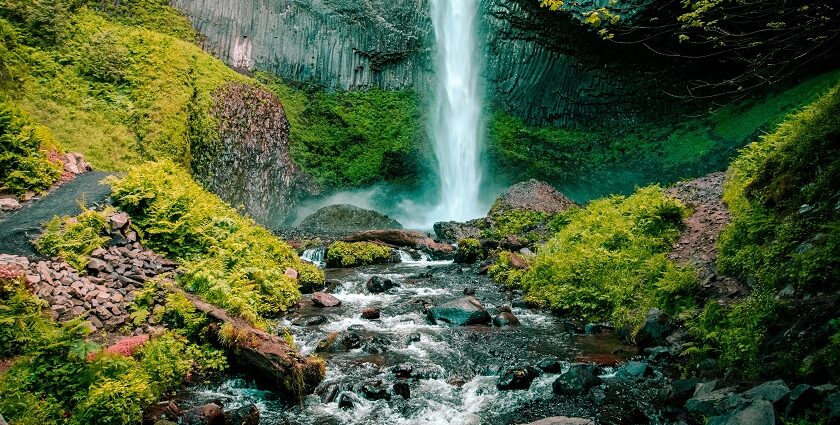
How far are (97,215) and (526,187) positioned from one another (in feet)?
55.3

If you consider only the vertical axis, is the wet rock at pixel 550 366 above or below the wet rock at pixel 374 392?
above

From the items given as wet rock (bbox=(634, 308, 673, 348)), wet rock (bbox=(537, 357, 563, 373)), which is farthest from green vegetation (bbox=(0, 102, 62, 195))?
wet rock (bbox=(634, 308, 673, 348))

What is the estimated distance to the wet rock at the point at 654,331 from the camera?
691 cm

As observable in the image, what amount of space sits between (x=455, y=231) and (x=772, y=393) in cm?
1498

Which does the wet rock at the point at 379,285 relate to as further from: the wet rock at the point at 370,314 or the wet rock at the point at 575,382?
the wet rock at the point at 575,382

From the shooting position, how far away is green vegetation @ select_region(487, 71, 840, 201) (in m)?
26.4

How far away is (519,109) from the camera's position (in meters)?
30.4

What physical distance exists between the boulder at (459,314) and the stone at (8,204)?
24.8 feet

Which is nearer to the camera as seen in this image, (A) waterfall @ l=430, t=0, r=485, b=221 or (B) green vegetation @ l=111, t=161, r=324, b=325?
(B) green vegetation @ l=111, t=161, r=324, b=325

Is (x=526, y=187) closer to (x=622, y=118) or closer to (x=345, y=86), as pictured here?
(x=622, y=118)

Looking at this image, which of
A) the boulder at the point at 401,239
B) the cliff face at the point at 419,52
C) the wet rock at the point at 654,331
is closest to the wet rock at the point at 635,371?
the wet rock at the point at 654,331

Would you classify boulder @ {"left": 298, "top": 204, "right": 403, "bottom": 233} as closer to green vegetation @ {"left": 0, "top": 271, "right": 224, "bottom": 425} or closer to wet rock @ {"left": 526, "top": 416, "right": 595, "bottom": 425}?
green vegetation @ {"left": 0, "top": 271, "right": 224, "bottom": 425}

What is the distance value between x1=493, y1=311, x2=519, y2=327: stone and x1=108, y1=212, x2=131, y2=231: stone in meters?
6.52

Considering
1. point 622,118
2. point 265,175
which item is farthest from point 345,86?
point 622,118
